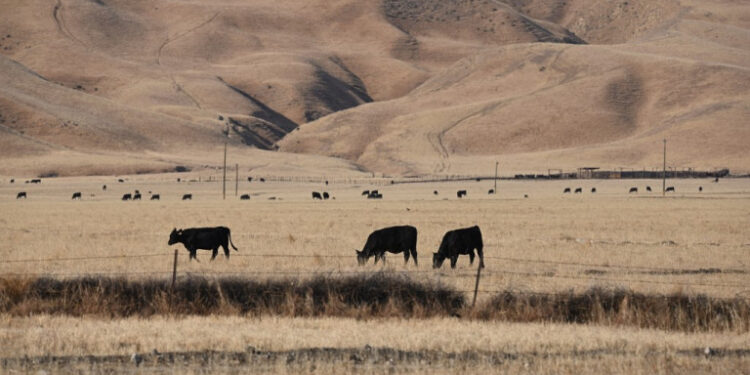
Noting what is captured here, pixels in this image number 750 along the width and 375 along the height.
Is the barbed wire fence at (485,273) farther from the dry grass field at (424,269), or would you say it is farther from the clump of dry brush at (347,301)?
the clump of dry brush at (347,301)

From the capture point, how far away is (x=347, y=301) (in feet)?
60.4

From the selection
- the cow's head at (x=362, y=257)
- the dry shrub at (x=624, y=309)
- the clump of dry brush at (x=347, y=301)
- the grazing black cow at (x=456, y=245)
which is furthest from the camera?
the cow's head at (x=362, y=257)

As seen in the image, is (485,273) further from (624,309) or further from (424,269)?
(624,309)

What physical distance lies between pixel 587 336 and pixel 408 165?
6124 inches

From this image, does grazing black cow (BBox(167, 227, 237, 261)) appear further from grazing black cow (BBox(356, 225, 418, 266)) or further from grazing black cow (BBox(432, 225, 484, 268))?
grazing black cow (BBox(432, 225, 484, 268))

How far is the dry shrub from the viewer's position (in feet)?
56.6

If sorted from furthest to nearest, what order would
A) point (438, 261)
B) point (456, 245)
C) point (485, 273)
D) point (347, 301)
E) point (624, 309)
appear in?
point (456, 245), point (438, 261), point (485, 273), point (347, 301), point (624, 309)

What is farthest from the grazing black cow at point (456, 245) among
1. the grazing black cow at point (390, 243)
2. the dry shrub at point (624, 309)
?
the dry shrub at point (624, 309)

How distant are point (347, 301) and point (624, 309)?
4877 mm

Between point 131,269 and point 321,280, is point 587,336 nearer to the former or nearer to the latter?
point 321,280

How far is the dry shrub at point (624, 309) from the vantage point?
1727cm

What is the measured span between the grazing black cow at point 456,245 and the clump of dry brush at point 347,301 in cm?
515

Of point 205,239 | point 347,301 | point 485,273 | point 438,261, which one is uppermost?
point 205,239

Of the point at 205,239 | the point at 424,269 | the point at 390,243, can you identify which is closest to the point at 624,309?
the point at 424,269
